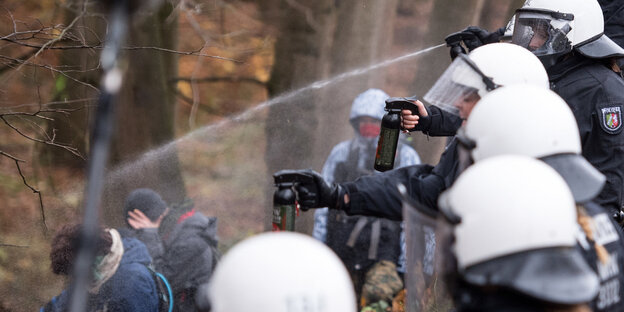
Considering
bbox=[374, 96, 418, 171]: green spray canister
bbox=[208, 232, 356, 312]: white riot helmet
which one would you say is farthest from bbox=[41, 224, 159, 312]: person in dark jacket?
bbox=[208, 232, 356, 312]: white riot helmet

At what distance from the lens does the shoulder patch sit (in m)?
3.22

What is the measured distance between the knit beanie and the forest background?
35 centimetres

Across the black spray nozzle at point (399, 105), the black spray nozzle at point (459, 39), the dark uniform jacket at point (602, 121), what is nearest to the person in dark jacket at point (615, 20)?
the dark uniform jacket at point (602, 121)

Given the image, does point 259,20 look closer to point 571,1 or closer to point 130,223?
point 130,223

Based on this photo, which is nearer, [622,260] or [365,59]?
[622,260]

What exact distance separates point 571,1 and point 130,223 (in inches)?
133

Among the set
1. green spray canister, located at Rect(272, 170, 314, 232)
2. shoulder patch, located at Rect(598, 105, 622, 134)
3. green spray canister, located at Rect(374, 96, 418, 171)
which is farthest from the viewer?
green spray canister, located at Rect(374, 96, 418, 171)

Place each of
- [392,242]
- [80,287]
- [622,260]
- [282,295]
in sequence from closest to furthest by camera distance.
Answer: [80,287]
[282,295]
[622,260]
[392,242]

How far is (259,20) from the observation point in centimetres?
569

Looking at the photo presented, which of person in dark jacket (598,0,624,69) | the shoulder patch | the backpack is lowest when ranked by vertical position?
the backpack

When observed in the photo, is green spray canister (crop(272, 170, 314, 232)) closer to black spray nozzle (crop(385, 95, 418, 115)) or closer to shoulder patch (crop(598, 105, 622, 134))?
black spray nozzle (crop(385, 95, 418, 115))

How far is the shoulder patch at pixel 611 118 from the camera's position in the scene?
3221mm

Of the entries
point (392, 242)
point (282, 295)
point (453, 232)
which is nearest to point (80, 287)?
point (282, 295)

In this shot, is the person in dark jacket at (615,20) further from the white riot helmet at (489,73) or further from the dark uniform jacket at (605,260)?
the dark uniform jacket at (605,260)
